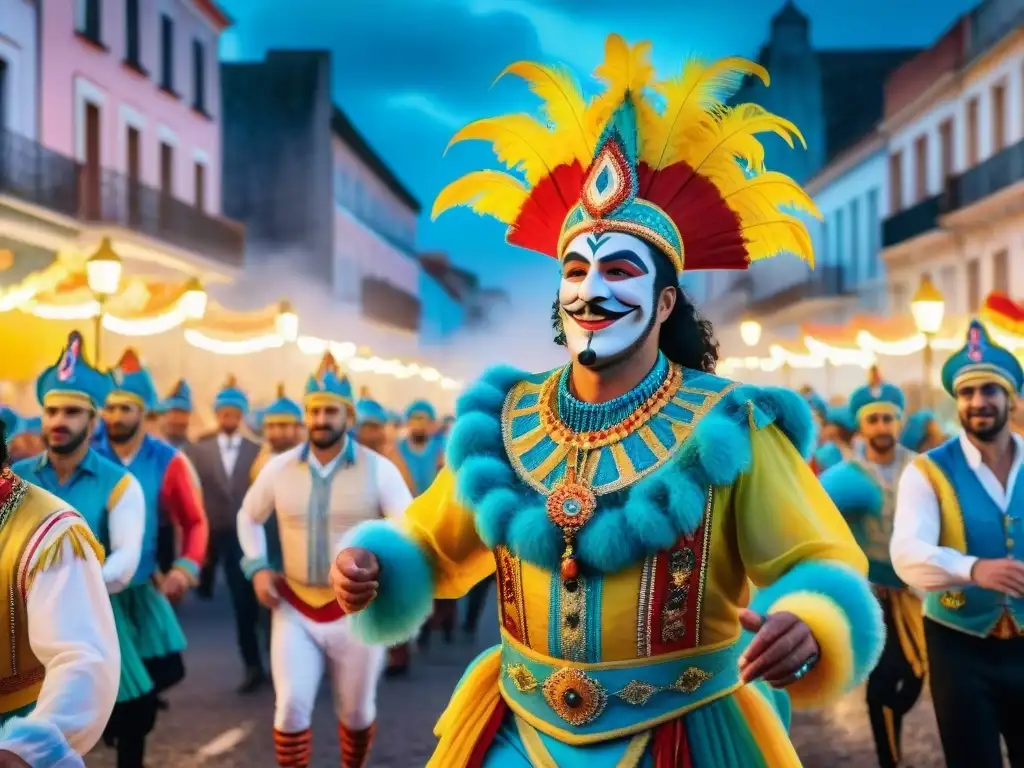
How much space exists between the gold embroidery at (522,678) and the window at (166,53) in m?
26.6

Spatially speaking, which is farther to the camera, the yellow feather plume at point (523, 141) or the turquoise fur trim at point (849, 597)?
the yellow feather plume at point (523, 141)

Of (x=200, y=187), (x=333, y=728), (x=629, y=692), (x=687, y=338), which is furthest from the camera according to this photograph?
(x=200, y=187)

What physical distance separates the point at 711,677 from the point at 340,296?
39.0 m

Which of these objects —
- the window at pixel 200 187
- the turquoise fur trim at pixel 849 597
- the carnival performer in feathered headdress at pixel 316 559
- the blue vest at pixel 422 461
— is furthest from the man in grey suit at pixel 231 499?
the window at pixel 200 187

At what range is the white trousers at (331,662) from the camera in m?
6.96

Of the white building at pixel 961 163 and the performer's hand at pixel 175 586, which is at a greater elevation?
the white building at pixel 961 163

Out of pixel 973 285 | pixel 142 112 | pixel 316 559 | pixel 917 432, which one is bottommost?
pixel 316 559

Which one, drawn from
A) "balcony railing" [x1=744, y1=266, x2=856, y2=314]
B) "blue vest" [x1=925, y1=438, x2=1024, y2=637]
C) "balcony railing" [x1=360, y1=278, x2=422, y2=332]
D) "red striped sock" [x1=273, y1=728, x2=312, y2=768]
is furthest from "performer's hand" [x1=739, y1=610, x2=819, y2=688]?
"balcony railing" [x1=360, y1=278, x2=422, y2=332]

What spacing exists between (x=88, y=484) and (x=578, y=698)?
3412 mm

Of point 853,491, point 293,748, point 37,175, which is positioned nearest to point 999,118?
point 37,175

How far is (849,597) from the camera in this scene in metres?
3.39

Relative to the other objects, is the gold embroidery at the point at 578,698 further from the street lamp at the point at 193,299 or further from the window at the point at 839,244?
the window at the point at 839,244

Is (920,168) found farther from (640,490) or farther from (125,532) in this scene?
(640,490)

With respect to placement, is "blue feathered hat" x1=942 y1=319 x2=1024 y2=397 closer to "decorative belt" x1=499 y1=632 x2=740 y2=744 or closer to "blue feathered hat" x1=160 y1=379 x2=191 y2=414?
"decorative belt" x1=499 y1=632 x2=740 y2=744
